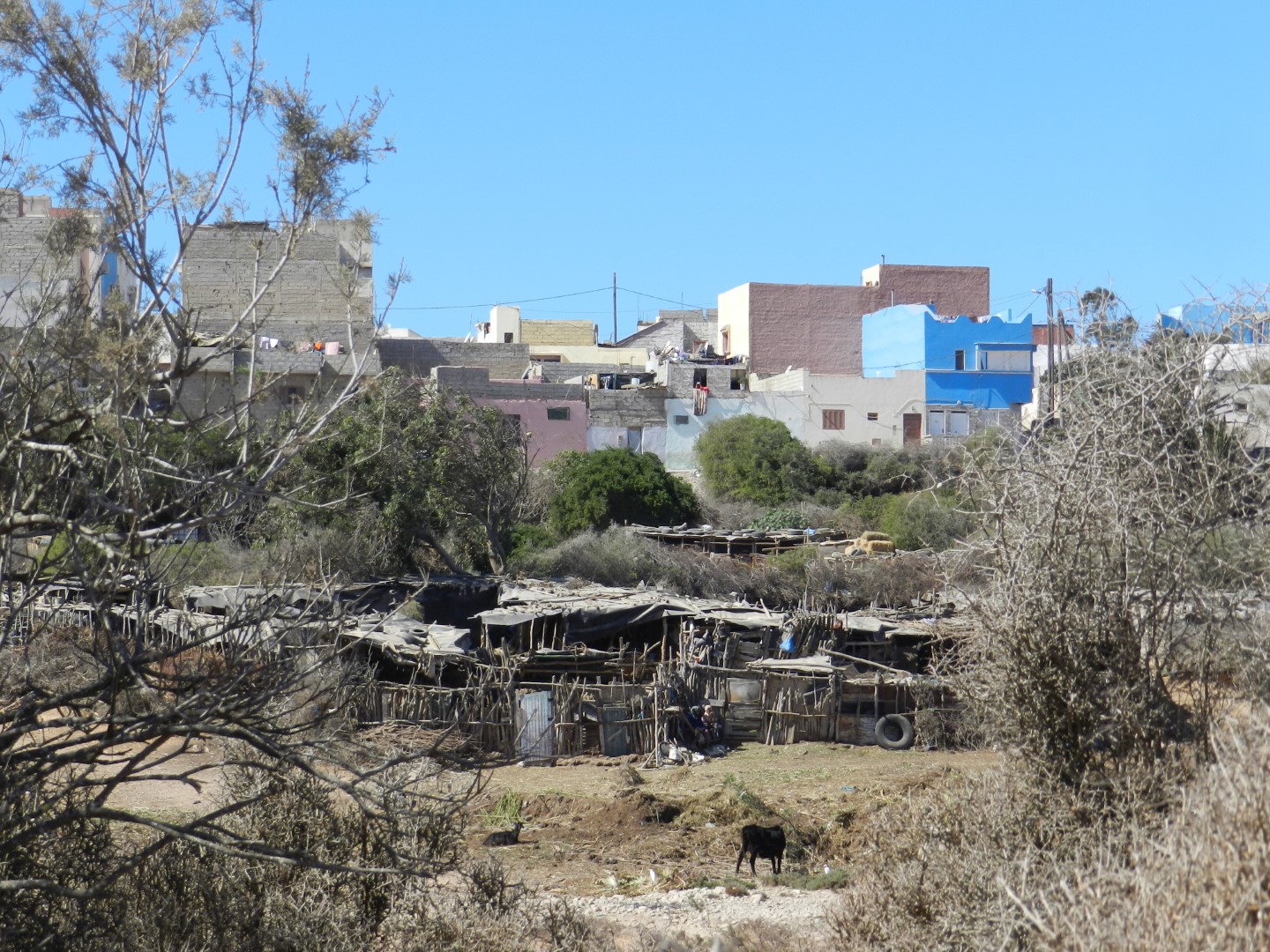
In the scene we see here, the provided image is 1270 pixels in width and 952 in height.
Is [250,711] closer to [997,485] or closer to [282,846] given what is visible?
[282,846]

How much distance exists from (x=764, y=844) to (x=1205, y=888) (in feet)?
30.1

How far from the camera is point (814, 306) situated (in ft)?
191

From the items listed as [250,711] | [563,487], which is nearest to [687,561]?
[563,487]

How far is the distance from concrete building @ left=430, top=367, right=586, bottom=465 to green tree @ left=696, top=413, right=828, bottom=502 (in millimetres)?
4424

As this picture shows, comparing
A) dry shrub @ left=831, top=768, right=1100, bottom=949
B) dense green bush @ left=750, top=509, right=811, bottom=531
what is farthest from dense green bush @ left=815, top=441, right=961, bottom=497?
dry shrub @ left=831, top=768, right=1100, bottom=949

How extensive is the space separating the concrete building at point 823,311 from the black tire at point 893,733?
1389 inches

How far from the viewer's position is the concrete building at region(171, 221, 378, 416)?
6625 millimetres

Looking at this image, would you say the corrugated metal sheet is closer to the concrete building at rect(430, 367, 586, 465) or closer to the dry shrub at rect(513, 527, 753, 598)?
the dry shrub at rect(513, 527, 753, 598)

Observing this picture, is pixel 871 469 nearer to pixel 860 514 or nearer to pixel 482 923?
pixel 860 514

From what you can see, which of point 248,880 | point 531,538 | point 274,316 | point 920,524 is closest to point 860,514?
Result: point 920,524

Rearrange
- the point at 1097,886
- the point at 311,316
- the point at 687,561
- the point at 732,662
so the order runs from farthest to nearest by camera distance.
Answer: the point at 311,316
the point at 687,561
the point at 732,662
the point at 1097,886

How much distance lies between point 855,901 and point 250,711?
14.5ft

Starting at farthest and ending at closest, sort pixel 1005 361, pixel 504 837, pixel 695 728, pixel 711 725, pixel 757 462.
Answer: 1. pixel 1005 361
2. pixel 757 462
3. pixel 711 725
4. pixel 695 728
5. pixel 504 837

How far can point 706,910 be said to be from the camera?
40.6 feet
